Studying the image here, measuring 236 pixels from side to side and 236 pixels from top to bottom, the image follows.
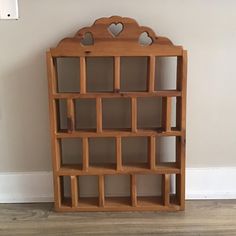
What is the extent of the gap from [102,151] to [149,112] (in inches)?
9.6

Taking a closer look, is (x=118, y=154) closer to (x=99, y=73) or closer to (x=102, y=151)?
(x=102, y=151)

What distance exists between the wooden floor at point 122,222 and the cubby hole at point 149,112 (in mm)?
338

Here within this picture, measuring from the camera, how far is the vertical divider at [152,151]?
4.34ft

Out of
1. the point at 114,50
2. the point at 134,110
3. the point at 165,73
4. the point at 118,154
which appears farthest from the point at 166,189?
the point at 114,50

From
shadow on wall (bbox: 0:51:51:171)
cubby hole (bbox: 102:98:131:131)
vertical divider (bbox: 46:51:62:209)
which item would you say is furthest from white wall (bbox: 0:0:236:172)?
cubby hole (bbox: 102:98:131:131)

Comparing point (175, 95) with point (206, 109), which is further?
point (206, 109)

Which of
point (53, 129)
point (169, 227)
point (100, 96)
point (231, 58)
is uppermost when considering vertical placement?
point (231, 58)

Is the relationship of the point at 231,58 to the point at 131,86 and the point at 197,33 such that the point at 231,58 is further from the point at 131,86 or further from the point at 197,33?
the point at 131,86

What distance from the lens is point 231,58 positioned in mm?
1382

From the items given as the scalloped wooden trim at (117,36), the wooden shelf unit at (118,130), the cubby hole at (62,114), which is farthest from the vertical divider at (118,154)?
the scalloped wooden trim at (117,36)

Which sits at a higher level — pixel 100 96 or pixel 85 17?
pixel 85 17

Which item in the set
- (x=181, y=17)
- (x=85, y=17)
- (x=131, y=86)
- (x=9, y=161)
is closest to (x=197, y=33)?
(x=181, y=17)

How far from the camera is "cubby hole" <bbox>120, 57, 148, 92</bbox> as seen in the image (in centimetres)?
138

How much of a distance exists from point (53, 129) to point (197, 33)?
645 mm
